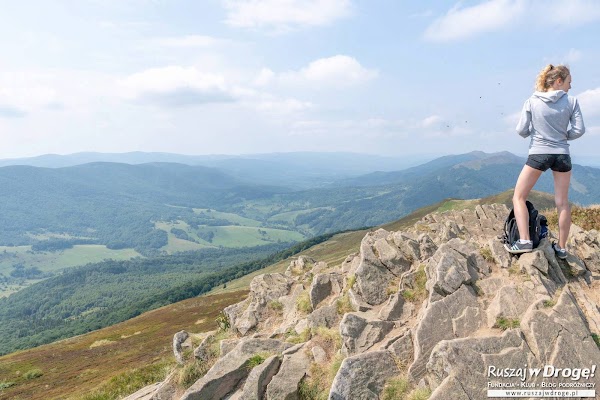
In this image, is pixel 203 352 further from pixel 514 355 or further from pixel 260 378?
pixel 514 355

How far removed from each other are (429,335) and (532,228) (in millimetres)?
6470

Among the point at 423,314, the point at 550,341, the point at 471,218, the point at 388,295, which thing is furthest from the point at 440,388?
the point at 471,218

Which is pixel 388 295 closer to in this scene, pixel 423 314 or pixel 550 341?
pixel 423 314

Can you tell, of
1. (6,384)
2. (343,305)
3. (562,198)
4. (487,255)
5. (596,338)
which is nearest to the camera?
(596,338)

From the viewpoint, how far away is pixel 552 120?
12.9 m

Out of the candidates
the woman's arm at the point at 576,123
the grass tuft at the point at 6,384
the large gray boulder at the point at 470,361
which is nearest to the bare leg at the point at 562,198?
the woman's arm at the point at 576,123

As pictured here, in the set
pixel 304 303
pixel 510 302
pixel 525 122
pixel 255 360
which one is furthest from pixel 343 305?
pixel 525 122

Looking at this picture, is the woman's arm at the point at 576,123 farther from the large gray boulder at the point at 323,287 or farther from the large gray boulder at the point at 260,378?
the large gray boulder at the point at 260,378

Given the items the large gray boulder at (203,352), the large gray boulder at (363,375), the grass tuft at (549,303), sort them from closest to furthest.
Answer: the large gray boulder at (363,375) < the grass tuft at (549,303) < the large gray boulder at (203,352)

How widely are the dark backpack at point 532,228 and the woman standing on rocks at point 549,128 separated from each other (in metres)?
0.87

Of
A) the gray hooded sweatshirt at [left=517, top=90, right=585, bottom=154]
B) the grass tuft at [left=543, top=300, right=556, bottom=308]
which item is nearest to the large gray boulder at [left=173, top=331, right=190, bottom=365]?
the grass tuft at [left=543, top=300, right=556, bottom=308]

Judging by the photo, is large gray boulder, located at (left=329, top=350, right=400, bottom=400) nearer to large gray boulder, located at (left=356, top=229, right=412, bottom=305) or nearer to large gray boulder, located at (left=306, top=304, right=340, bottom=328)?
large gray boulder, located at (left=306, top=304, right=340, bottom=328)

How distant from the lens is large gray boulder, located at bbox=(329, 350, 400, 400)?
1160 cm

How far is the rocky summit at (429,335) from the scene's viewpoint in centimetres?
1069
